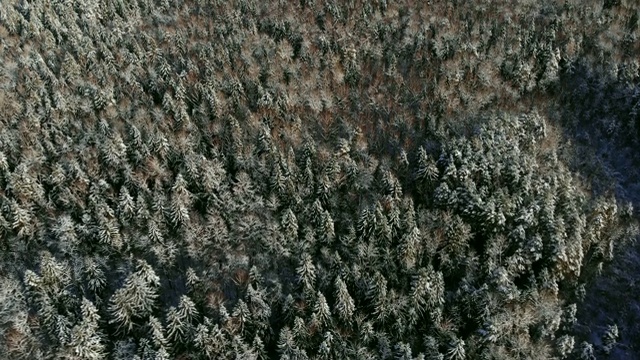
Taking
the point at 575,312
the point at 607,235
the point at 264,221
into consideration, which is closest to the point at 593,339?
the point at 575,312

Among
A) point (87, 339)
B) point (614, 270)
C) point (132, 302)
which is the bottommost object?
point (87, 339)

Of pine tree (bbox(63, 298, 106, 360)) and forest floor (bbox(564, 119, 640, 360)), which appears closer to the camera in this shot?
pine tree (bbox(63, 298, 106, 360))

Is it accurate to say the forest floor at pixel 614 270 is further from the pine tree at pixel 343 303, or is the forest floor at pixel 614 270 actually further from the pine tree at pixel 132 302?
the pine tree at pixel 132 302

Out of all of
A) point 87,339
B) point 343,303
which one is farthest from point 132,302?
point 343,303

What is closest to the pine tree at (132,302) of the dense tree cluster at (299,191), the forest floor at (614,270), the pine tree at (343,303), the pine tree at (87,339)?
the dense tree cluster at (299,191)

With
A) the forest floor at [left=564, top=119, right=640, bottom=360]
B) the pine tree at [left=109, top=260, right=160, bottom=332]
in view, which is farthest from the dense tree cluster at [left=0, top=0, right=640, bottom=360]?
the forest floor at [left=564, top=119, right=640, bottom=360]

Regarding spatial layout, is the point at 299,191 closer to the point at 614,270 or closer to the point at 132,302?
the point at 132,302

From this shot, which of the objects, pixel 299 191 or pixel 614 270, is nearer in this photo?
pixel 614 270

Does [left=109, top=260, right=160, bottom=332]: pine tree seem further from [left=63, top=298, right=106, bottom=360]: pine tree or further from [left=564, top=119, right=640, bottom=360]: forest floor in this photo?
[left=564, top=119, right=640, bottom=360]: forest floor

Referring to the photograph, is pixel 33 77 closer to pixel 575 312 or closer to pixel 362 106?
pixel 362 106
